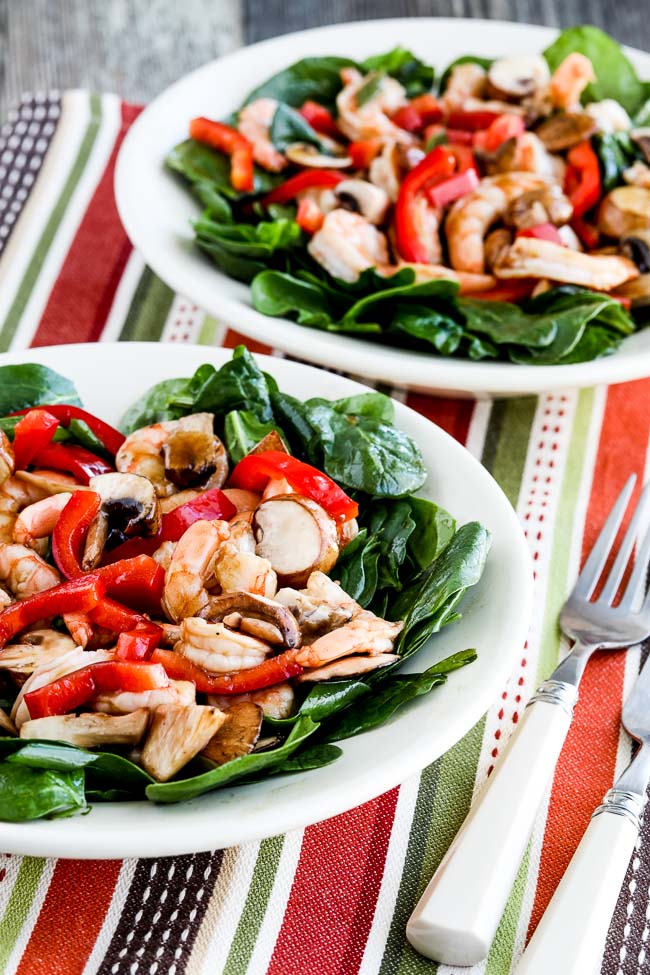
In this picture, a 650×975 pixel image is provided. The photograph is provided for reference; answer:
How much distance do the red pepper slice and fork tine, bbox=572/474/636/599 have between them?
1.56 metres

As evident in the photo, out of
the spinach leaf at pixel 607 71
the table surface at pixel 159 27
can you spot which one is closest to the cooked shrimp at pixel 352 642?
the spinach leaf at pixel 607 71

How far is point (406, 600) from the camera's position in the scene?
77.7 inches

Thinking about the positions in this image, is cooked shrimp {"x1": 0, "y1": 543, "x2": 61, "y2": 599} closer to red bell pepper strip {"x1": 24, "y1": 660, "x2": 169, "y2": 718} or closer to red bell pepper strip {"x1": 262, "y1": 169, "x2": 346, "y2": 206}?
red bell pepper strip {"x1": 24, "y1": 660, "x2": 169, "y2": 718}

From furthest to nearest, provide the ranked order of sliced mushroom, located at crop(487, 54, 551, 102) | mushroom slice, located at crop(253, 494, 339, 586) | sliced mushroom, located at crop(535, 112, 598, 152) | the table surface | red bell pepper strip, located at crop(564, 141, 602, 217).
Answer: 1. the table surface
2. sliced mushroom, located at crop(487, 54, 551, 102)
3. sliced mushroom, located at crop(535, 112, 598, 152)
4. red bell pepper strip, located at crop(564, 141, 602, 217)
5. mushroom slice, located at crop(253, 494, 339, 586)

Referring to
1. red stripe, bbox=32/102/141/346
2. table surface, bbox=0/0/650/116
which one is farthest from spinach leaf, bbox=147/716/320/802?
table surface, bbox=0/0/650/116

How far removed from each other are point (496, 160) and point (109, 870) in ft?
7.85

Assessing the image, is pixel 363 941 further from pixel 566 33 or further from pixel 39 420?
pixel 566 33

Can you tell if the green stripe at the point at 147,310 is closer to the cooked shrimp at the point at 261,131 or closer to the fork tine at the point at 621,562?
the cooked shrimp at the point at 261,131

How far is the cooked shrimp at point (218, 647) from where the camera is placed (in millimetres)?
1729

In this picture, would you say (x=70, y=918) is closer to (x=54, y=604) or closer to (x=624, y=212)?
(x=54, y=604)

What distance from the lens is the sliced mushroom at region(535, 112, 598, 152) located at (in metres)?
3.40

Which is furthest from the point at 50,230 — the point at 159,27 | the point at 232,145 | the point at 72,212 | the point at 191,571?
the point at 159,27

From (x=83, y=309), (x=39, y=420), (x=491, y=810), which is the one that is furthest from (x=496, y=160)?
(x=491, y=810)

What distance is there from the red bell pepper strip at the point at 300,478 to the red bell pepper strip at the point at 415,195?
120cm
